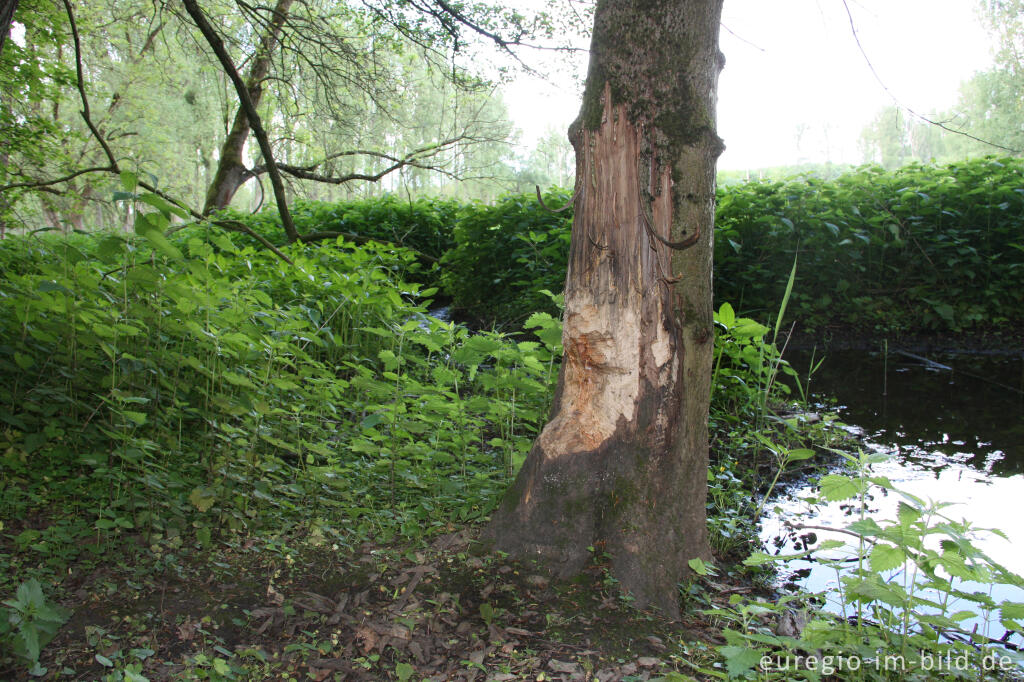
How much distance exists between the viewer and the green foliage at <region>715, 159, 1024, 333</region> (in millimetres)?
6656

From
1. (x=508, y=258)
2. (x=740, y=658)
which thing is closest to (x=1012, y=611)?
(x=740, y=658)

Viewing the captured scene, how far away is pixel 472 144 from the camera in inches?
322

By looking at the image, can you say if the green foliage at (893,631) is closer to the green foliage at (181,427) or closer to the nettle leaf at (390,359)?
the green foliage at (181,427)

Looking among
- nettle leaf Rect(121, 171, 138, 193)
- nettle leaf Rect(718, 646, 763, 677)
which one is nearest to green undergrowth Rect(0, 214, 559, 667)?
nettle leaf Rect(121, 171, 138, 193)

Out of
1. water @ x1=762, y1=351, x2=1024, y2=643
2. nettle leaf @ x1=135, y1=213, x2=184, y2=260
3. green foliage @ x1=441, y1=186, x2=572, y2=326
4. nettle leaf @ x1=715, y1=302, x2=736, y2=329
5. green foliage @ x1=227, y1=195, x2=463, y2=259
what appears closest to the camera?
nettle leaf @ x1=135, y1=213, x2=184, y2=260

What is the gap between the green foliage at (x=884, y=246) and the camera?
6656mm

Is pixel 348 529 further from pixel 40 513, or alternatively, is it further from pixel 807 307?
pixel 807 307

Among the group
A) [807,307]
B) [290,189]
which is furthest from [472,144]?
[807,307]

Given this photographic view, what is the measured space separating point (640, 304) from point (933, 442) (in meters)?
3.39

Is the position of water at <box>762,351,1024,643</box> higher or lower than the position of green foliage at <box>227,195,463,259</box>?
lower

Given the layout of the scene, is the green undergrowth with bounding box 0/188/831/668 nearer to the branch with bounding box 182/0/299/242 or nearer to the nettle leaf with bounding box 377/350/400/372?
the nettle leaf with bounding box 377/350/400/372

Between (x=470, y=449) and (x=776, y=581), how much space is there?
1.52 m

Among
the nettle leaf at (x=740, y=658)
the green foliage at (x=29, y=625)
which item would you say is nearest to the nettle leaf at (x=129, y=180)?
the green foliage at (x=29, y=625)

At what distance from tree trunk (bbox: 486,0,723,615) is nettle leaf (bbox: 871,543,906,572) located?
2.36 ft
